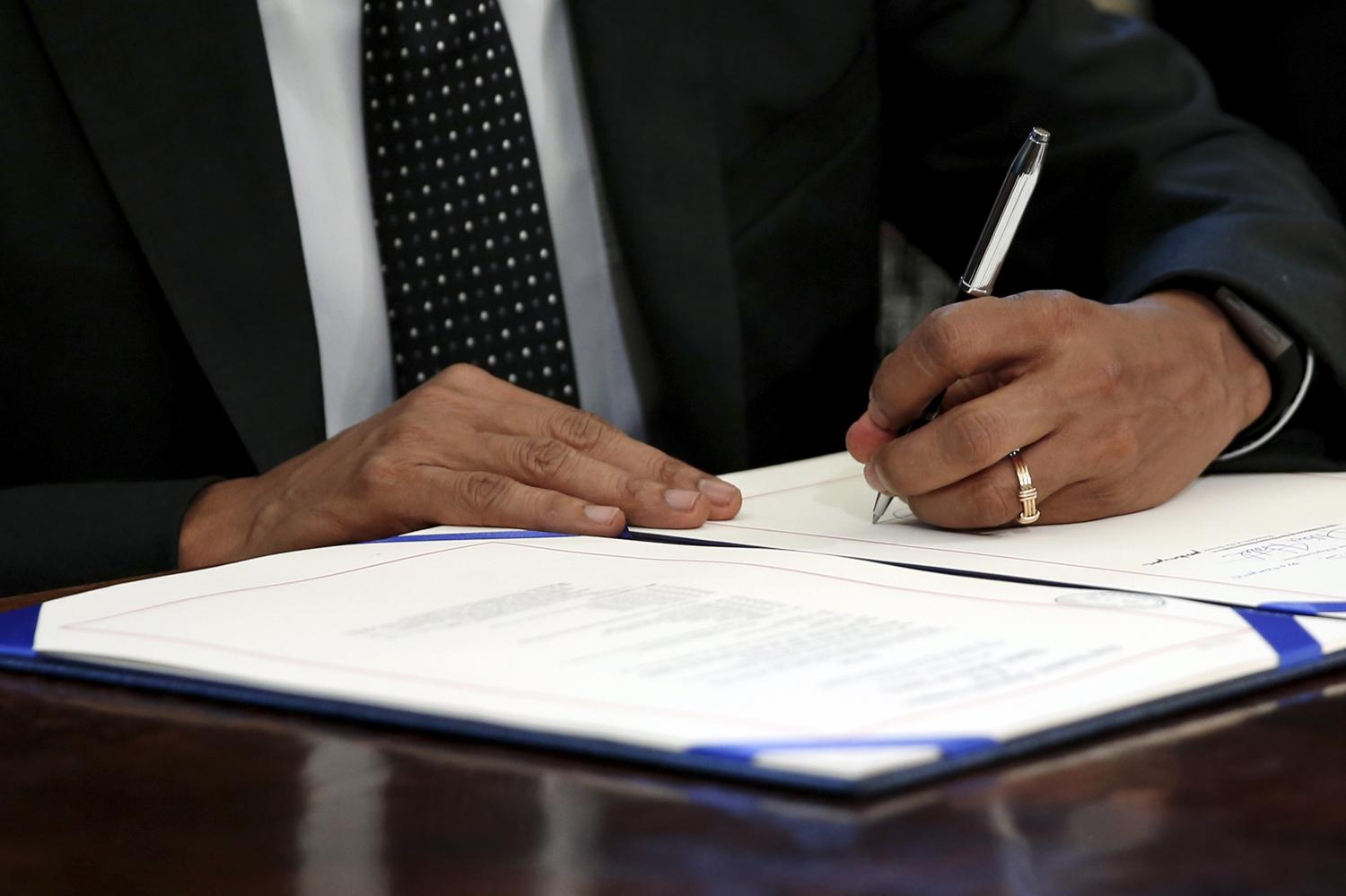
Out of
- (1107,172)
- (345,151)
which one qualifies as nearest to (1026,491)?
(1107,172)

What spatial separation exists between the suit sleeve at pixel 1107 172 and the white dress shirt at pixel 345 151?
33 cm

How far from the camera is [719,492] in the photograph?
0.67 metres

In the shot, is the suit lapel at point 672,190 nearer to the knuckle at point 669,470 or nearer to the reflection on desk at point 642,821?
the knuckle at point 669,470

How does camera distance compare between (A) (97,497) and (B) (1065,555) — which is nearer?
(B) (1065,555)

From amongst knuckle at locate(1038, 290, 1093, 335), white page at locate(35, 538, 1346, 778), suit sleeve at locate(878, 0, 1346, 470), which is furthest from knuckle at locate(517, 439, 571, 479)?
suit sleeve at locate(878, 0, 1346, 470)

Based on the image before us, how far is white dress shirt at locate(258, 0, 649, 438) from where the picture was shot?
987 mm

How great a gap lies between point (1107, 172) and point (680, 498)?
0.57 m

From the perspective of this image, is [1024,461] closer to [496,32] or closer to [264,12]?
[496,32]

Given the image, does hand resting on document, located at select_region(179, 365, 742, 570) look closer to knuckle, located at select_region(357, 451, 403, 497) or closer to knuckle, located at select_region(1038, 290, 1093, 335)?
knuckle, located at select_region(357, 451, 403, 497)

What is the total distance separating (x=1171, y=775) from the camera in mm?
319

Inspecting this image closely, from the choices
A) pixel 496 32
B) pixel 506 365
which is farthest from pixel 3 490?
pixel 496 32

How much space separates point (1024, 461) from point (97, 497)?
0.53 meters

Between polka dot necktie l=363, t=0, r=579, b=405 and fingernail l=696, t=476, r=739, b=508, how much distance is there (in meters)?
0.36

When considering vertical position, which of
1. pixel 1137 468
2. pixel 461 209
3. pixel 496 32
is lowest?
pixel 1137 468
